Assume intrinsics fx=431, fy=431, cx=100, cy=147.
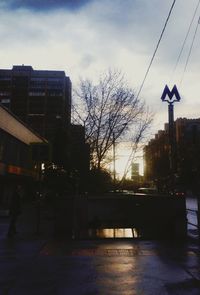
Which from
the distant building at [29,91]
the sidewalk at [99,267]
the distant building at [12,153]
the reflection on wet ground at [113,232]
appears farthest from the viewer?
the distant building at [29,91]

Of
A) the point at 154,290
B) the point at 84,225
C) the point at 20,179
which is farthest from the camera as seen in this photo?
the point at 20,179

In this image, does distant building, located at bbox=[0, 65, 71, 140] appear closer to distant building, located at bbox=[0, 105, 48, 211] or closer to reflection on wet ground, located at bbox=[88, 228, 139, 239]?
distant building, located at bbox=[0, 105, 48, 211]

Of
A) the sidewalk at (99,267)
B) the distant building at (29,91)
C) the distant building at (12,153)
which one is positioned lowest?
the sidewalk at (99,267)

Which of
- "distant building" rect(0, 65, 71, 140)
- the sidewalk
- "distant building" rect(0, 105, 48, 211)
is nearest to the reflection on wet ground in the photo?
the sidewalk

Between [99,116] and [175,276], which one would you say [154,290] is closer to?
[175,276]

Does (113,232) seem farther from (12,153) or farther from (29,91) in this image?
(29,91)

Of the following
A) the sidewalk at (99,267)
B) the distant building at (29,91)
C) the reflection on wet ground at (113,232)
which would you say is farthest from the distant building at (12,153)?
the distant building at (29,91)

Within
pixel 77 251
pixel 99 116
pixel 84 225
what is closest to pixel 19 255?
pixel 77 251

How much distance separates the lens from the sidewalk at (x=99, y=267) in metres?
6.84

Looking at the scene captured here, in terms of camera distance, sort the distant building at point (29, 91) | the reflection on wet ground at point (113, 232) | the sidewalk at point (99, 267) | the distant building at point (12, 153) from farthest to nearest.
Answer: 1. the distant building at point (29, 91)
2. the distant building at point (12, 153)
3. the reflection on wet ground at point (113, 232)
4. the sidewalk at point (99, 267)

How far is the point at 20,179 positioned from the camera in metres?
45.9

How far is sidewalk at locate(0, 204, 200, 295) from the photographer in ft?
22.4

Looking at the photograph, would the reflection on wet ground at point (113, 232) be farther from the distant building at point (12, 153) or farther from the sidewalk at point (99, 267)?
the distant building at point (12, 153)

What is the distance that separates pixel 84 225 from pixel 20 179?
31.0 meters
